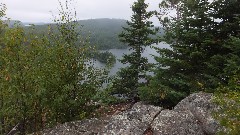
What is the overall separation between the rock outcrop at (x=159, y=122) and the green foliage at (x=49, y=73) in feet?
5.27

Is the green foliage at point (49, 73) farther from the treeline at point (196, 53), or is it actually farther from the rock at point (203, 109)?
the rock at point (203, 109)

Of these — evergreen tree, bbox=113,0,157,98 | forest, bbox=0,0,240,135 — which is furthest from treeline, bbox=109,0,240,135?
evergreen tree, bbox=113,0,157,98

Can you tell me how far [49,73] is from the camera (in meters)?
14.4

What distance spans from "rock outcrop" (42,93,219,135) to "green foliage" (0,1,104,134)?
161 centimetres

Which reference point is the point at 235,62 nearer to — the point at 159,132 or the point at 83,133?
the point at 159,132

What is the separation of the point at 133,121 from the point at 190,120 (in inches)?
93.7

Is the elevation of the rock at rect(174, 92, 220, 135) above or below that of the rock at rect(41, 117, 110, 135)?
above

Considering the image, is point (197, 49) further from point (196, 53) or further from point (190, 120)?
point (190, 120)

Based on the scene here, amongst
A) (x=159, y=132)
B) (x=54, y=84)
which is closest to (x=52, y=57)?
(x=54, y=84)

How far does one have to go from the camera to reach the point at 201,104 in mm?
12250

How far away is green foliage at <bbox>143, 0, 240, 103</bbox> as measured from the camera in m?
15.3

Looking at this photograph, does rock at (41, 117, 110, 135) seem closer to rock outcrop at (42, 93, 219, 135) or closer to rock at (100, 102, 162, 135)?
rock outcrop at (42, 93, 219, 135)

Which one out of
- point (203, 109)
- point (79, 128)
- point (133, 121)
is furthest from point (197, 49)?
point (79, 128)

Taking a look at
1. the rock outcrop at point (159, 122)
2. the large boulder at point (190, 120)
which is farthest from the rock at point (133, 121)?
the large boulder at point (190, 120)
